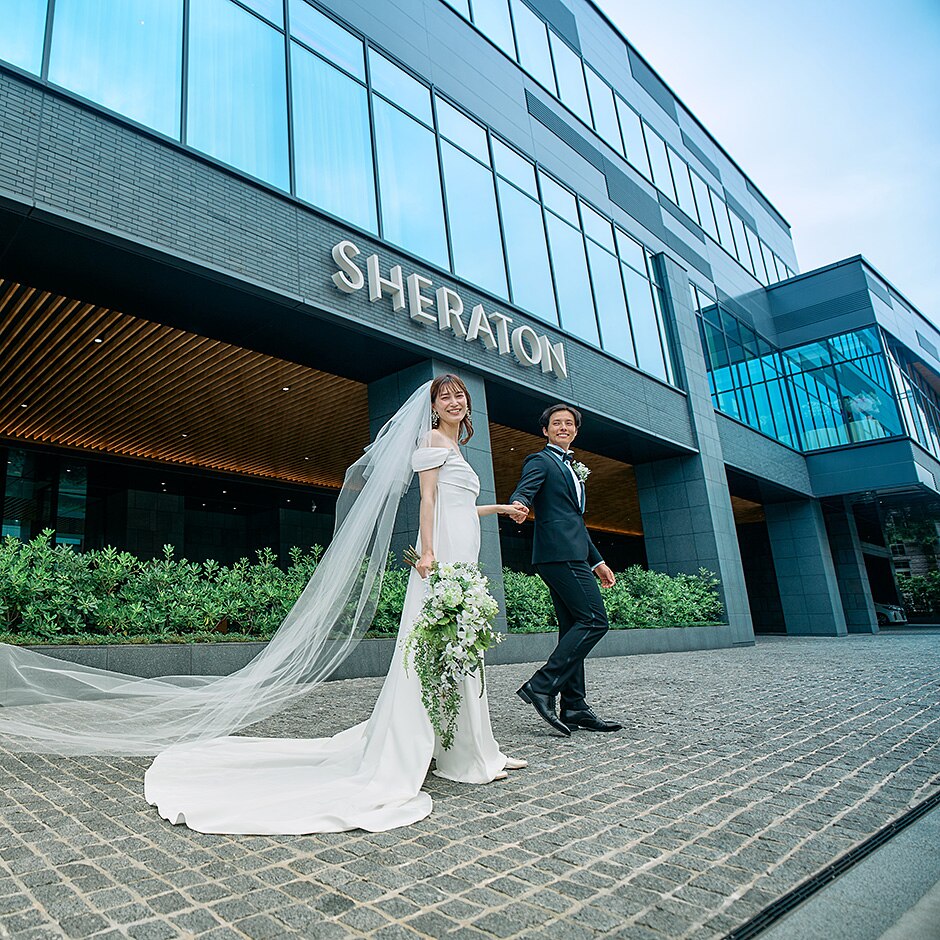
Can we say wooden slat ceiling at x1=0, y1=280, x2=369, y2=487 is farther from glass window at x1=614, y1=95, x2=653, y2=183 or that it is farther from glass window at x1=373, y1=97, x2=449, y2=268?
glass window at x1=614, y1=95, x2=653, y2=183

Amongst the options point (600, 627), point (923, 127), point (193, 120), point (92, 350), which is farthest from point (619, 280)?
point (923, 127)

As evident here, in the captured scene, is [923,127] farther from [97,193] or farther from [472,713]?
[97,193]

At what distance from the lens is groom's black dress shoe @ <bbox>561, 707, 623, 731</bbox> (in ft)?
14.1

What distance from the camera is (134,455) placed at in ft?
51.8

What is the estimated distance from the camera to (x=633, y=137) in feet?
64.2

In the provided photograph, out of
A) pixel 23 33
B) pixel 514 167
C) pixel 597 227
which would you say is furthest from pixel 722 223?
pixel 23 33

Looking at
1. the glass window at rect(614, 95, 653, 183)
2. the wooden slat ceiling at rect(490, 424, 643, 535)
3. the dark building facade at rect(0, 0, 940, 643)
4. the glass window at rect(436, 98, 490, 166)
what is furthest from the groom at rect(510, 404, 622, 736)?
the glass window at rect(614, 95, 653, 183)

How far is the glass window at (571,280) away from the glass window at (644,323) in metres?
1.94

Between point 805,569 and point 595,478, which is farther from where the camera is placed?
point 805,569

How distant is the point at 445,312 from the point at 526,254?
146 inches

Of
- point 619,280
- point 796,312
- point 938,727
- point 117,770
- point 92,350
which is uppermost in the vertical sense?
point 796,312

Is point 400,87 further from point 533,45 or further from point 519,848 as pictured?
point 519,848

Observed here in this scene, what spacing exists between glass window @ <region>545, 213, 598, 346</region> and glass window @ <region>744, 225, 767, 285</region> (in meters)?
13.2

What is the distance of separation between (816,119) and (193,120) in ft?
26.6
